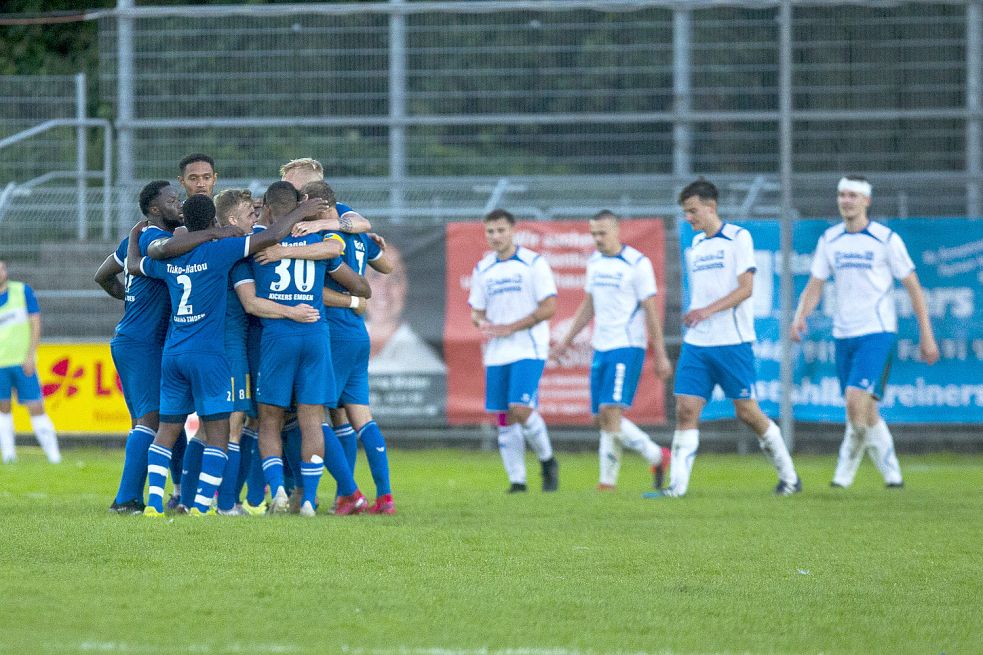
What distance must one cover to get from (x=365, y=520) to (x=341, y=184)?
9.31 m

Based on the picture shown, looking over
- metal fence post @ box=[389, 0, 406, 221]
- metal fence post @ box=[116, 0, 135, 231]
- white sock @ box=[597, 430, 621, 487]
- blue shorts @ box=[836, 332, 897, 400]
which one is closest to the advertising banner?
metal fence post @ box=[389, 0, 406, 221]

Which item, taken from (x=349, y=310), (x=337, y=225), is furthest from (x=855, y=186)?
(x=337, y=225)

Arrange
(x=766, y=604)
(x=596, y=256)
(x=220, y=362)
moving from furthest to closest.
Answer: (x=596, y=256)
(x=220, y=362)
(x=766, y=604)

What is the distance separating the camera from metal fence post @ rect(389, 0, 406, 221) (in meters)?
17.5

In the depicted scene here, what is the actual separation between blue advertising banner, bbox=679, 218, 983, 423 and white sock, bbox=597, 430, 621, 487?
4.15 meters

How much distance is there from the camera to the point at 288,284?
892cm

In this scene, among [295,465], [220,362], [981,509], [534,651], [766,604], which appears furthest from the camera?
[981,509]

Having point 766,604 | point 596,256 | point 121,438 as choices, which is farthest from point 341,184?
point 766,604

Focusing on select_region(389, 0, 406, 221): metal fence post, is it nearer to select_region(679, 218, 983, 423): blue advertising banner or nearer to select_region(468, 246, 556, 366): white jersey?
select_region(679, 218, 983, 423): blue advertising banner

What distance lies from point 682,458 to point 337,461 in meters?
3.03

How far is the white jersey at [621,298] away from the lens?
40.2 feet

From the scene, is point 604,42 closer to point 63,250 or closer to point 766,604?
point 63,250

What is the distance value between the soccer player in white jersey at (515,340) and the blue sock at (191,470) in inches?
138

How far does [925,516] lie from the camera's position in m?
9.92
